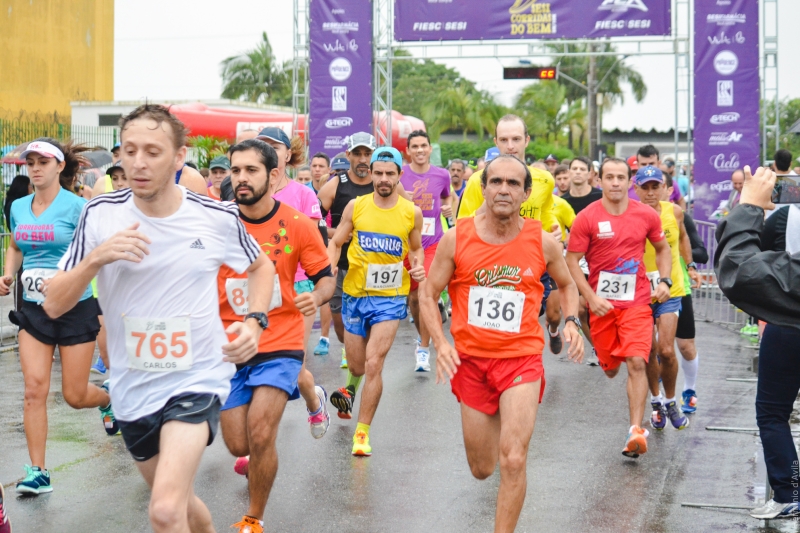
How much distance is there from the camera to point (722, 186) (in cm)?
1952

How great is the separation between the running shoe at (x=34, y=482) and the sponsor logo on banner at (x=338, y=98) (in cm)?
1514

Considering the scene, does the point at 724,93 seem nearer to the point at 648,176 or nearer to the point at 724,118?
the point at 724,118

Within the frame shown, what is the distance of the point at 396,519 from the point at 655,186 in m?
4.11

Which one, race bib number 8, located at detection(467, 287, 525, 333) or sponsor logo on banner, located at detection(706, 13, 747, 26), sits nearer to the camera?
race bib number 8, located at detection(467, 287, 525, 333)

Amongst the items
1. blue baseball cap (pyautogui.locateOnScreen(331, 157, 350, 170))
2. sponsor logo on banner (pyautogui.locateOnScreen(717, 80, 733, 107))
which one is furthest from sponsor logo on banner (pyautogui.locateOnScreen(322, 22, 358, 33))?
blue baseball cap (pyautogui.locateOnScreen(331, 157, 350, 170))

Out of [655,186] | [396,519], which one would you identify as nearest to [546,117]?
[655,186]

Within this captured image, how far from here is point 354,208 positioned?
26.5 feet

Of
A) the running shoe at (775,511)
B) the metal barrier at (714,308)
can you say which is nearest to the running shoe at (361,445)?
the running shoe at (775,511)

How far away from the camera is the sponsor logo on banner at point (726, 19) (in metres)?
19.7

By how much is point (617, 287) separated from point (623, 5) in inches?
538

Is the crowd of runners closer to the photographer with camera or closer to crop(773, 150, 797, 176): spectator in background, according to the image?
the photographer with camera

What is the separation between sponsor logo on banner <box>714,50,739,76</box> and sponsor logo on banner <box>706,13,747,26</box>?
1.85 ft

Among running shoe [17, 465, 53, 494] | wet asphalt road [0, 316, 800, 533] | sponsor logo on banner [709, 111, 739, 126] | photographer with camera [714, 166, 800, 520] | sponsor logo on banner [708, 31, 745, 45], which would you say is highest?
sponsor logo on banner [708, 31, 745, 45]

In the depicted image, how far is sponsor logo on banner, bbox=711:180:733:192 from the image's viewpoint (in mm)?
19516
